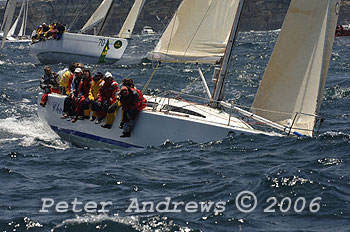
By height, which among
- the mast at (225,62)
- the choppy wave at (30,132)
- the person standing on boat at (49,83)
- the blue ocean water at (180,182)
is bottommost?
the choppy wave at (30,132)

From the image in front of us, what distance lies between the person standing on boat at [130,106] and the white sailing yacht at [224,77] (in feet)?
0.41

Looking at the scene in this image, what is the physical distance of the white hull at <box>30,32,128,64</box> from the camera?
2984 centimetres

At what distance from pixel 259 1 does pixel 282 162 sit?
107767 mm

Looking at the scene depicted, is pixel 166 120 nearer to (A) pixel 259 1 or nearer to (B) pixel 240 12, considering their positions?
(B) pixel 240 12

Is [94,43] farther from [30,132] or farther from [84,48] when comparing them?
[30,132]

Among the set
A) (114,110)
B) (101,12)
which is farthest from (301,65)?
(101,12)

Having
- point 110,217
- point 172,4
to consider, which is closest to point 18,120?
point 110,217

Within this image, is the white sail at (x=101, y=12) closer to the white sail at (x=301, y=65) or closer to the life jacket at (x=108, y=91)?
the life jacket at (x=108, y=91)

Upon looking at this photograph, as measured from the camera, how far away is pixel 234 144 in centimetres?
1091

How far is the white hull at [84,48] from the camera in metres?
29.8

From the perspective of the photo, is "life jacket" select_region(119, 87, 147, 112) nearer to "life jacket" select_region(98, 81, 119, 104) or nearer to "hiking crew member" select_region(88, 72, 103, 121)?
"life jacket" select_region(98, 81, 119, 104)

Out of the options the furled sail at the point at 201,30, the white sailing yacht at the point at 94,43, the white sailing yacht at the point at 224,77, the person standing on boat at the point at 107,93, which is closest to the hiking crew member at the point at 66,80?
the white sailing yacht at the point at 224,77

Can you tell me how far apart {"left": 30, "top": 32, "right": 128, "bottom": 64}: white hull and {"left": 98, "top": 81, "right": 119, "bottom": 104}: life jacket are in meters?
18.1

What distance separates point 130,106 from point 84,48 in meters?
18.9
